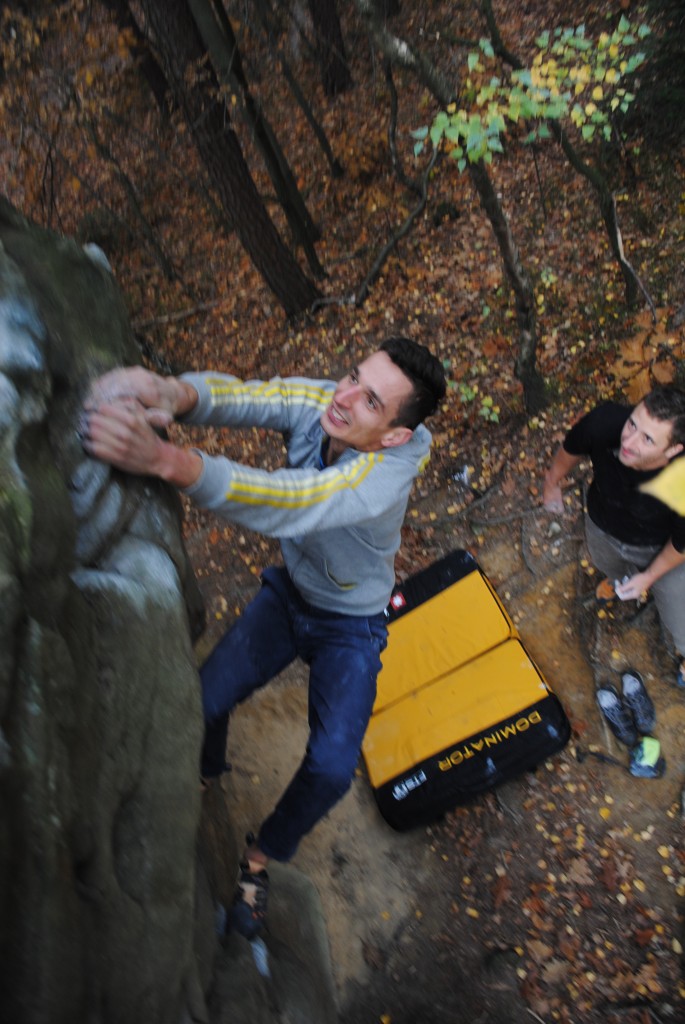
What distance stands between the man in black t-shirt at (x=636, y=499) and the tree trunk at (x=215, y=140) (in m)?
4.59

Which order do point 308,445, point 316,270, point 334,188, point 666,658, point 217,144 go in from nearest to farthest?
point 308,445 < point 666,658 < point 217,144 < point 316,270 < point 334,188

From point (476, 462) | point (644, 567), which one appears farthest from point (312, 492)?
point (476, 462)

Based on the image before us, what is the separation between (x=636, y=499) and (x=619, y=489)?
0.12 m

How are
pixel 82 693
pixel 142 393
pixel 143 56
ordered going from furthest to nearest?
1. pixel 143 56
2. pixel 142 393
3. pixel 82 693

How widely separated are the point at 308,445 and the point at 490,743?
269cm

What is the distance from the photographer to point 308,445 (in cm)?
312

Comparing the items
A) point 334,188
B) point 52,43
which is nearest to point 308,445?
point 334,188

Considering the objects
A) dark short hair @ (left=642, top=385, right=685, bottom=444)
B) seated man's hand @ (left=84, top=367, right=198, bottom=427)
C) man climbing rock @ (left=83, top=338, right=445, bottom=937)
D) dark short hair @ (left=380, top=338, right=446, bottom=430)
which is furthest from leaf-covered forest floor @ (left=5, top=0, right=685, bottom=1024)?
seated man's hand @ (left=84, top=367, right=198, bottom=427)

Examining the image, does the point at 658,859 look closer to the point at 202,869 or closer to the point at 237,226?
the point at 202,869

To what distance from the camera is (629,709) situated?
4816 millimetres

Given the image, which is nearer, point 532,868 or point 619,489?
point 619,489

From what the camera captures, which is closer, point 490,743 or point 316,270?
point 490,743

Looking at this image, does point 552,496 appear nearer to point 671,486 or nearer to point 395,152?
point 671,486

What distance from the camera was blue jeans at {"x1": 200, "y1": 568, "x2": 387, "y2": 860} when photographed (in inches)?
123
